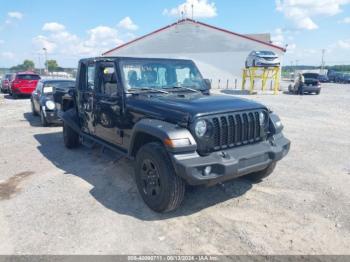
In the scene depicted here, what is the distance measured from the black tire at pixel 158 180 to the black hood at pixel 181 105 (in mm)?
442

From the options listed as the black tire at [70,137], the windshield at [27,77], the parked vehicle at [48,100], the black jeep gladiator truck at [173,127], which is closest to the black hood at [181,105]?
the black jeep gladiator truck at [173,127]

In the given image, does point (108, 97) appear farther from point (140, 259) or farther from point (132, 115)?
point (140, 259)

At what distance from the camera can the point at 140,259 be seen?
10.0 ft

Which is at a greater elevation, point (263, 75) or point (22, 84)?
point (263, 75)

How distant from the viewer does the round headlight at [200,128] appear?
3.57 m

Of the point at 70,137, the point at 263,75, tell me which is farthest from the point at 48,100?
the point at 263,75

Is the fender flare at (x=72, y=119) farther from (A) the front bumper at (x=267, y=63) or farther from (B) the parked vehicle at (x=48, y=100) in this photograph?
(A) the front bumper at (x=267, y=63)

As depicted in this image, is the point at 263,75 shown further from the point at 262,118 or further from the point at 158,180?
the point at 158,180

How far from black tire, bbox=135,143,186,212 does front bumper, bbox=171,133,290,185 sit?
221 mm

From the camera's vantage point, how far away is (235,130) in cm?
385

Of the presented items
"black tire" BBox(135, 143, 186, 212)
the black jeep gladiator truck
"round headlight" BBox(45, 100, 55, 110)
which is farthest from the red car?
"black tire" BBox(135, 143, 186, 212)

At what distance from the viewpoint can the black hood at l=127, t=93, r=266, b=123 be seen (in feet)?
12.0

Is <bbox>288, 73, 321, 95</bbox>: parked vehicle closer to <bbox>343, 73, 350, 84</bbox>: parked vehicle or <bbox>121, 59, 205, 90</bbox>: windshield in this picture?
<bbox>121, 59, 205, 90</bbox>: windshield

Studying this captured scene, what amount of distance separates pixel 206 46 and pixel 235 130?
27.5 m
